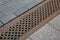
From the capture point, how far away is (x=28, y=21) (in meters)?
2.36

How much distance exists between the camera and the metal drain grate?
2.12 m

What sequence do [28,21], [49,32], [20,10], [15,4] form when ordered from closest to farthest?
[49,32], [28,21], [20,10], [15,4]

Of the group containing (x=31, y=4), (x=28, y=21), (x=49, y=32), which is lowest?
(x=49, y=32)

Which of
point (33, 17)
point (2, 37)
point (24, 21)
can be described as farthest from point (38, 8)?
point (2, 37)

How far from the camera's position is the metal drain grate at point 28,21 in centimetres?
212

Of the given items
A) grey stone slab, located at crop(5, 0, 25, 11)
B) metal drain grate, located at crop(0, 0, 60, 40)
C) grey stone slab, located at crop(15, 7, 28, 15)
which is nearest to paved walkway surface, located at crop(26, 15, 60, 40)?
metal drain grate, located at crop(0, 0, 60, 40)

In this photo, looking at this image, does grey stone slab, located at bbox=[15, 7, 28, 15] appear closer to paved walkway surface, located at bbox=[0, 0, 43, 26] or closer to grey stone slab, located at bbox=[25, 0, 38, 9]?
paved walkway surface, located at bbox=[0, 0, 43, 26]

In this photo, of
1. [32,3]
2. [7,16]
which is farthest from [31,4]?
[7,16]

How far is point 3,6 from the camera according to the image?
8.57 feet

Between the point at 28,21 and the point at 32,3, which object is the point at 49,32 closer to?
the point at 28,21

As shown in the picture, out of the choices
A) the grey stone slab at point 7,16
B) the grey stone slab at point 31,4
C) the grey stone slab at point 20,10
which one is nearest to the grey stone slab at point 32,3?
the grey stone slab at point 31,4

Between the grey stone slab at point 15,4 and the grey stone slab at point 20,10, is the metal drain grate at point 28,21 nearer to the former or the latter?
the grey stone slab at point 20,10

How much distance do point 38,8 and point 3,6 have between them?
74cm

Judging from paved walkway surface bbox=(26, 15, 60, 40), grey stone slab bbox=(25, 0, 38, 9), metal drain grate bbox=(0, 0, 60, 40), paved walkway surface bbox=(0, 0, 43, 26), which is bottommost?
paved walkway surface bbox=(26, 15, 60, 40)
